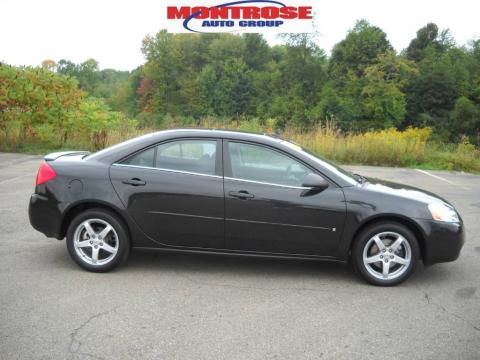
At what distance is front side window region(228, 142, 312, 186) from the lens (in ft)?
15.9

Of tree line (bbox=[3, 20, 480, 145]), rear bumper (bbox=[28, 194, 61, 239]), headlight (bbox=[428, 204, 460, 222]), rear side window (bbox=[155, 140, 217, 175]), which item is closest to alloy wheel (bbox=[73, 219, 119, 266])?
rear bumper (bbox=[28, 194, 61, 239])

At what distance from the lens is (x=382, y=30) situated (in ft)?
243

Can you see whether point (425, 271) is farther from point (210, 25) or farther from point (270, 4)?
point (210, 25)

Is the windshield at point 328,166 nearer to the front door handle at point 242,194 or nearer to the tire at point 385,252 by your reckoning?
the tire at point 385,252

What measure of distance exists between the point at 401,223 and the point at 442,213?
0.44m

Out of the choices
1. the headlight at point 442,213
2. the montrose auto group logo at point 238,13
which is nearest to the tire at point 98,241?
the headlight at point 442,213

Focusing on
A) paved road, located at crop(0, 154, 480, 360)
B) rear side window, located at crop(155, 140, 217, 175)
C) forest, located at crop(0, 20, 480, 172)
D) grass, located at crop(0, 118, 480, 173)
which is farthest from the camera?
forest, located at crop(0, 20, 480, 172)

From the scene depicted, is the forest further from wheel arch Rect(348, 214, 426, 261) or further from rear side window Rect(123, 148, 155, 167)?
rear side window Rect(123, 148, 155, 167)

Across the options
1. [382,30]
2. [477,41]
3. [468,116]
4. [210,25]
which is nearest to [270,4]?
[210,25]

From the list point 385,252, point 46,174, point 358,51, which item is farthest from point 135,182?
point 358,51

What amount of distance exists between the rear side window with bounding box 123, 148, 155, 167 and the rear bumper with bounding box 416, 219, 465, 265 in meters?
2.71

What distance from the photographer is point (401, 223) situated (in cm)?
486

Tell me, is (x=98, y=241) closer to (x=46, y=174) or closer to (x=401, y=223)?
(x=46, y=174)

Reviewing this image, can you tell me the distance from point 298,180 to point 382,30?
2982 inches
